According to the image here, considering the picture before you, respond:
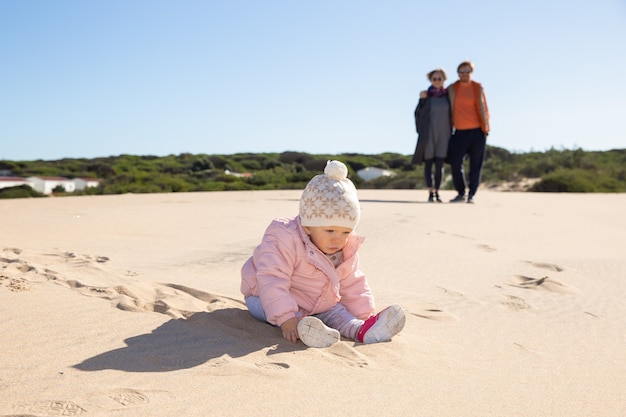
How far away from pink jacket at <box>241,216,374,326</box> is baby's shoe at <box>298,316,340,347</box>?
198mm

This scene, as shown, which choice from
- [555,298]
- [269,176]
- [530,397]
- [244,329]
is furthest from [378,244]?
[269,176]

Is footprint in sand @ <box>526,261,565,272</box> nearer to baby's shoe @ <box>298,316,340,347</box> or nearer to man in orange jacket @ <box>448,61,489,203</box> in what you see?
baby's shoe @ <box>298,316,340,347</box>

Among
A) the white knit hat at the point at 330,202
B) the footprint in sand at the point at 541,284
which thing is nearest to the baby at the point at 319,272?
the white knit hat at the point at 330,202

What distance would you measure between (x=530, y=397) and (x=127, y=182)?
67.5 ft

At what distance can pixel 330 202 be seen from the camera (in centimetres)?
293

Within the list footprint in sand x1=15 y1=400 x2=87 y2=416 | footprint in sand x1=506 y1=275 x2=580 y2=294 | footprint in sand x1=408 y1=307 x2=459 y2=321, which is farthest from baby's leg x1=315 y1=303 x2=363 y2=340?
footprint in sand x1=506 y1=275 x2=580 y2=294

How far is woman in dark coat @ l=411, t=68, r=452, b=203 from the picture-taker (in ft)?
33.6

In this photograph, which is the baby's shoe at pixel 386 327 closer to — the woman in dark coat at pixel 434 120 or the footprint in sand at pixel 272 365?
the footprint in sand at pixel 272 365

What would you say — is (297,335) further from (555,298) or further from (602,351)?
(555,298)

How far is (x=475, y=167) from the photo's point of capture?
415 inches

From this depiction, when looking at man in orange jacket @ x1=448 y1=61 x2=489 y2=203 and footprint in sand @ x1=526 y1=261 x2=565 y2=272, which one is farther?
man in orange jacket @ x1=448 y1=61 x2=489 y2=203

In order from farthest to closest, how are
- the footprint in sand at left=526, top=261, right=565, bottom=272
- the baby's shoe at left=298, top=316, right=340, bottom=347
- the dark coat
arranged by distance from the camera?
the dark coat < the footprint in sand at left=526, top=261, right=565, bottom=272 < the baby's shoe at left=298, top=316, right=340, bottom=347

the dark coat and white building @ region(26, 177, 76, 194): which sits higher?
the dark coat

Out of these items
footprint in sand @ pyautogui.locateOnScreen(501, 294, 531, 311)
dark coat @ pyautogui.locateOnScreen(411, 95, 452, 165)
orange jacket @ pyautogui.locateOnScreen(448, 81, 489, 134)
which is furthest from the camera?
dark coat @ pyautogui.locateOnScreen(411, 95, 452, 165)
